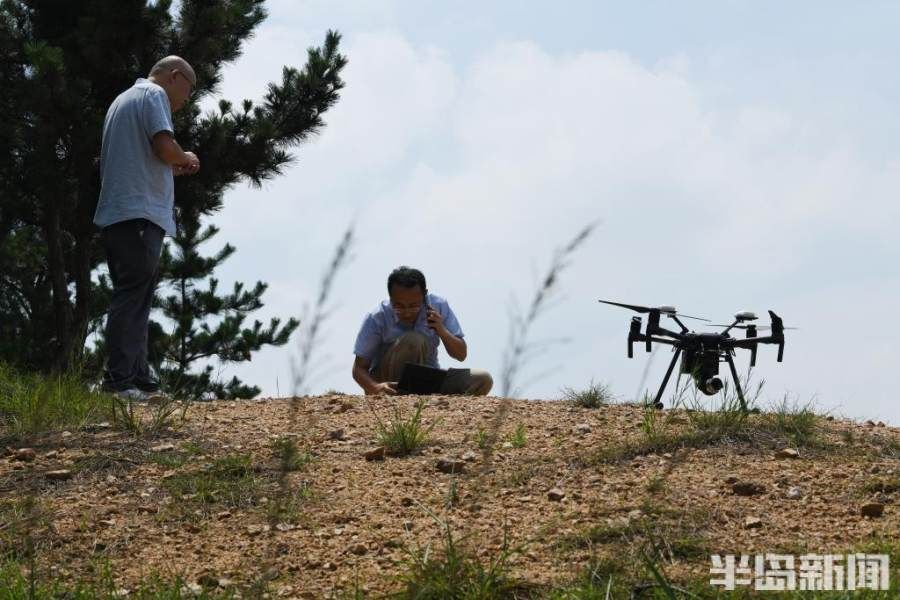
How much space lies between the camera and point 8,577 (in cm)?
305

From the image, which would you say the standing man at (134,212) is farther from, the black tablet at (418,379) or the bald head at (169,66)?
the black tablet at (418,379)

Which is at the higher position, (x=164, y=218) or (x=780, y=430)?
(x=164, y=218)

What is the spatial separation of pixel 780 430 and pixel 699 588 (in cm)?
177

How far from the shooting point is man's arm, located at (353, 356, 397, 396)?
599cm

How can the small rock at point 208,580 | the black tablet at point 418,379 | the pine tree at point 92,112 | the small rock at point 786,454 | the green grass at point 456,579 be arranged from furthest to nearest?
the pine tree at point 92,112
the black tablet at point 418,379
the small rock at point 786,454
the small rock at point 208,580
the green grass at point 456,579

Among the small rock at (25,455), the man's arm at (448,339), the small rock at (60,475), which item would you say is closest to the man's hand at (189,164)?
the man's arm at (448,339)

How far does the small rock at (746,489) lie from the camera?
358 centimetres

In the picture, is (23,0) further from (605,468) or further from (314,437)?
(605,468)

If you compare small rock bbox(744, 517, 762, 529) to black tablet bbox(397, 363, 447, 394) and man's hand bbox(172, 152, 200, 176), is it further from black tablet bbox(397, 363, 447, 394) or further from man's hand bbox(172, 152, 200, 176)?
man's hand bbox(172, 152, 200, 176)

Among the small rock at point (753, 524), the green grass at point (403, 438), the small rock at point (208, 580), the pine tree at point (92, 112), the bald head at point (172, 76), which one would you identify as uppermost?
the pine tree at point (92, 112)

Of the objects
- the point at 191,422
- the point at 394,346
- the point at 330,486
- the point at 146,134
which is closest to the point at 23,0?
the point at 146,134

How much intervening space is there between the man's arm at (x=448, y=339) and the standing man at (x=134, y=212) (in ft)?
5.04

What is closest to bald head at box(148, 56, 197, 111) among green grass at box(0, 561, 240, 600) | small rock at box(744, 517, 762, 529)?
green grass at box(0, 561, 240, 600)

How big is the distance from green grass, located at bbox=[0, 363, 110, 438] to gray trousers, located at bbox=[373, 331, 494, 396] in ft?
5.70
